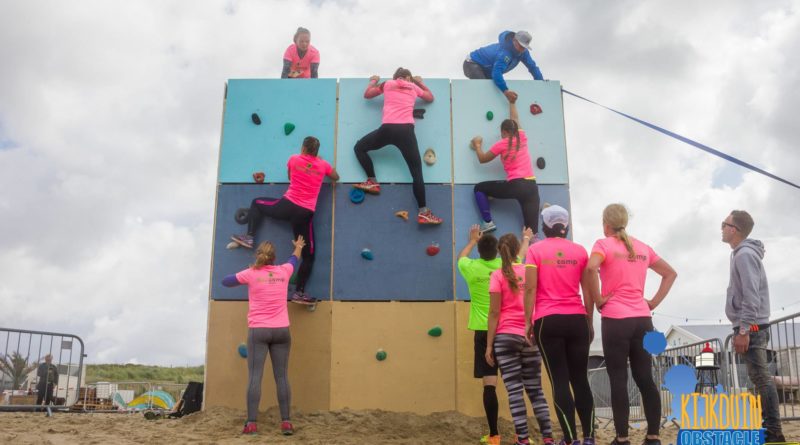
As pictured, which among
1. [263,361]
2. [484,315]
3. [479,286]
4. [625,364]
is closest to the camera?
[625,364]

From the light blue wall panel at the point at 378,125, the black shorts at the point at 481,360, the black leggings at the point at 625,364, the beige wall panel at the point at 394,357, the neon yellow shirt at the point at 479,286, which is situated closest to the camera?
the black leggings at the point at 625,364

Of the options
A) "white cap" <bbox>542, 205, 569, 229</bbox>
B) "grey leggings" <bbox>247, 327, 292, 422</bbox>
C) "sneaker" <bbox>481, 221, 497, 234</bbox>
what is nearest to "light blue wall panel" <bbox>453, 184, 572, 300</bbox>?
"sneaker" <bbox>481, 221, 497, 234</bbox>

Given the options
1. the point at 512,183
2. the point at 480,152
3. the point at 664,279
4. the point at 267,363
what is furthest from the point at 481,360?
the point at 480,152

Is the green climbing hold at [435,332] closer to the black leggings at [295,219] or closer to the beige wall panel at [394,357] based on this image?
the beige wall panel at [394,357]

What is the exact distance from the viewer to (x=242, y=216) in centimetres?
718

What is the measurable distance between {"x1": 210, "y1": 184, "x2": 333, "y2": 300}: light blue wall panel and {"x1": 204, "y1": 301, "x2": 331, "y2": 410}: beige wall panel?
173 mm

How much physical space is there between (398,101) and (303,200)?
4.96 ft

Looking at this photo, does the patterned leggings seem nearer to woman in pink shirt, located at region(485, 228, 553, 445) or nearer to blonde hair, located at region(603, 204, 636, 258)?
woman in pink shirt, located at region(485, 228, 553, 445)

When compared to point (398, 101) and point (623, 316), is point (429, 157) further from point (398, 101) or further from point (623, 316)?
point (623, 316)

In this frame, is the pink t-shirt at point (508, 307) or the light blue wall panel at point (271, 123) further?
the light blue wall panel at point (271, 123)

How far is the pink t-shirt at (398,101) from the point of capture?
7.21 meters

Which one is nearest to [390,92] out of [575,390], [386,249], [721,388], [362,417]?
[386,249]

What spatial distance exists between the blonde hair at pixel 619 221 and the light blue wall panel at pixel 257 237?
325cm

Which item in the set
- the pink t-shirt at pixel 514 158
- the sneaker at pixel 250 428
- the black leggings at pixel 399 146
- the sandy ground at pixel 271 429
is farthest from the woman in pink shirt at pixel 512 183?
the sneaker at pixel 250 428
